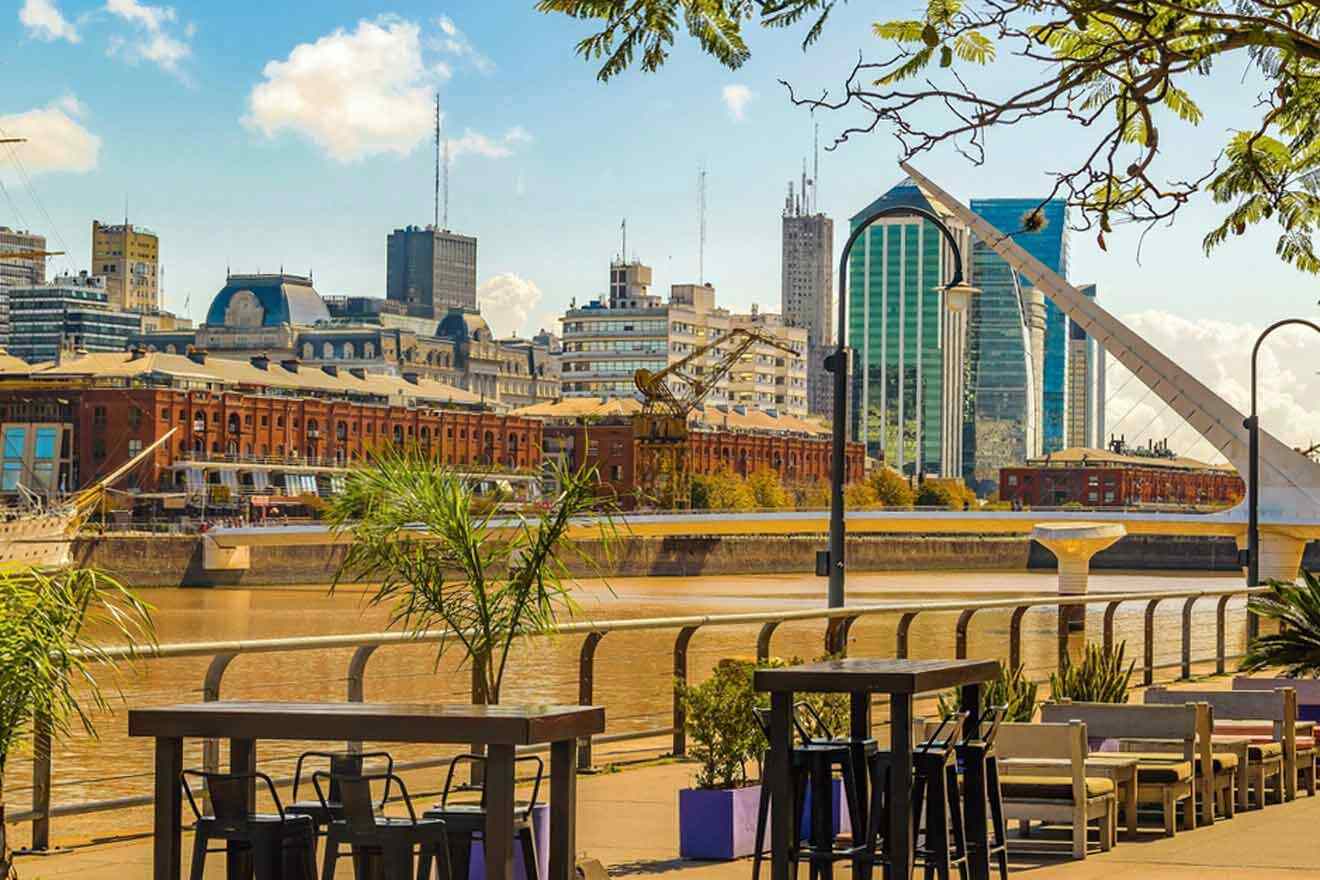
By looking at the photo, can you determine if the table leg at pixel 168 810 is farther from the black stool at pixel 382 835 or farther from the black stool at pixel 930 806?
the black stool at pixel 930 806

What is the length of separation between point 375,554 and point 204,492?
105 m

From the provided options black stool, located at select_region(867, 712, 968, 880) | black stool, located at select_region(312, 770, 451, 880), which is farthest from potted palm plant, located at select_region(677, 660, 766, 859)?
black stool, located at select_region(312, 770, 451, 880)

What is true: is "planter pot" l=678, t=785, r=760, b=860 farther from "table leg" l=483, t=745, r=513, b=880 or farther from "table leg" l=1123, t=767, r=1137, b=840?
"table leg" l=483, t=745, r=513, b=880

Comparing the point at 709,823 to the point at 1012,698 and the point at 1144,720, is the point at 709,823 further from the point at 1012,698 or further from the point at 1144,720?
the point at 1012,698

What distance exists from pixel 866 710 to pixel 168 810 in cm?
252

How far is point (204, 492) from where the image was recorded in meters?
111

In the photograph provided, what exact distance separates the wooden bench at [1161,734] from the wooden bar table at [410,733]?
5.03 metres

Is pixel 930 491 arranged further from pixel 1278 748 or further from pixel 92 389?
A: pixel 1278 748

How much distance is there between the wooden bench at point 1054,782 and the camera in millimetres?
9273

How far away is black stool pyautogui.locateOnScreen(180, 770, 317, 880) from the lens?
5824 millimetres

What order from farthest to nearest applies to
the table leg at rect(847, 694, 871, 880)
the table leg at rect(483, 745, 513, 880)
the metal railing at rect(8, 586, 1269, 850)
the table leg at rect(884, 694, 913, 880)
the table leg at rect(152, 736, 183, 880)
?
the metal railing at rect(8, 586, 1269, 850) → the table leg at rect(847, 694, 871, 880) → the table leg at rect(884, 694, 913, 880) → the table leg at rect(152, 736, 183, 880) → the table leg at rect(483, 745, 513, 880)

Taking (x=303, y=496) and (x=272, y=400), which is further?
(x=272, y=400)

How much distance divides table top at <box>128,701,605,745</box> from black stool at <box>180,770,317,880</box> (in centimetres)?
15

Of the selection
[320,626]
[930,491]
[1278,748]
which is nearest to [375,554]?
[1278,748]
